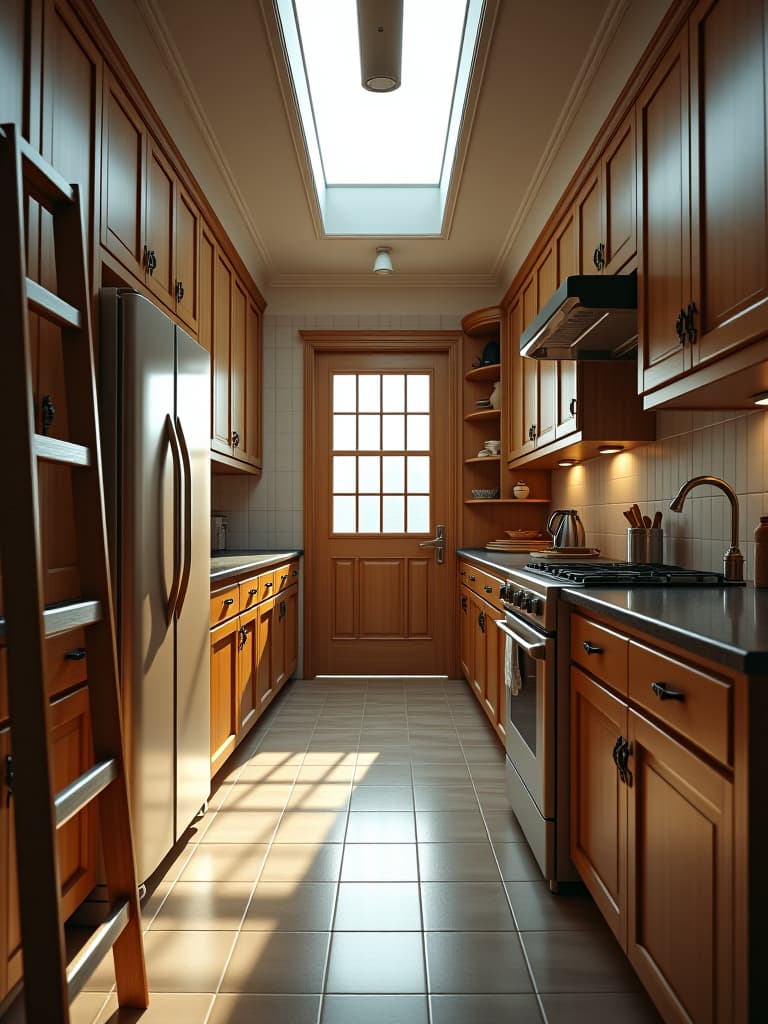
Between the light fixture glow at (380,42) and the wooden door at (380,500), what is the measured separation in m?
2.54

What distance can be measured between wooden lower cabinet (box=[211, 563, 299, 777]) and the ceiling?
6.59 ft

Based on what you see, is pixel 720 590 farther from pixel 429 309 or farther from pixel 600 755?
pixel 429 309

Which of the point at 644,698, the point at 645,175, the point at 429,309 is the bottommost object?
the point at 644,698

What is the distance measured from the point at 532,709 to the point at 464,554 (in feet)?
8.04

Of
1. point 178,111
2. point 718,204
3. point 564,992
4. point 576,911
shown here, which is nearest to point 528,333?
point 718,204

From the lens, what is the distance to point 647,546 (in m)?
2.99

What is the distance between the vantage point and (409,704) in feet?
15.2

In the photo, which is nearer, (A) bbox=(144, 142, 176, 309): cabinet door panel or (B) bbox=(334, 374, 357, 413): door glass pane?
(A) bbox=(144, 142, 176, 309): cabinet door panel

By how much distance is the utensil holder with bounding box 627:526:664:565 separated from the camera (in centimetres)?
298

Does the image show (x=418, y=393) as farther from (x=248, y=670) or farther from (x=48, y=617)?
(x=48, y=617)

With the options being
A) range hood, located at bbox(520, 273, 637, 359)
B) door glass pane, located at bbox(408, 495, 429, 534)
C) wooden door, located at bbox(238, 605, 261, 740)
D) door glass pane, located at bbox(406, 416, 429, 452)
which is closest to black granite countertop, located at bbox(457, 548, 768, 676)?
range hood, located at bbox(520, 273, 637, 359)

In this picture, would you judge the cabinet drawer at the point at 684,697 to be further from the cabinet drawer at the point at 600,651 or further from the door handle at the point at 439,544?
the door handle at the point at 439,544

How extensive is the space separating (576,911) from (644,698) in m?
0.87

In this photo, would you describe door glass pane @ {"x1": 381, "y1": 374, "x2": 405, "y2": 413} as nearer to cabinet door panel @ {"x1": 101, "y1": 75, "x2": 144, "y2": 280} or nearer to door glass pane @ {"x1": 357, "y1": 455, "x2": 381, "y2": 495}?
door glass pane @ {"x1": 357, "y1": 455, "x2": 381, "y2": 495}
